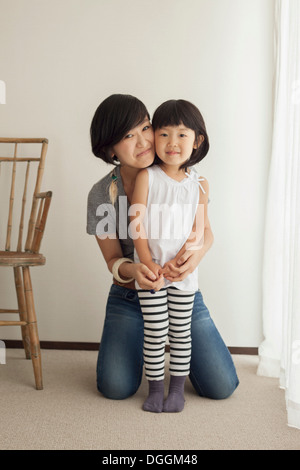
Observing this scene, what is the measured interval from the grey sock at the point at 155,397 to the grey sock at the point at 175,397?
2 cm

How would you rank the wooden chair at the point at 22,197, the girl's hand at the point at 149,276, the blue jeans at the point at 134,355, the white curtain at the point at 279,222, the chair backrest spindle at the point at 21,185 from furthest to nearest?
the chair backrest spindle at the point at 21,185 → the wooden chair at the point at 22,197 → the white curtain at the point at 279,222 → the blue jeans at the point at 134,355 → the girl's hand at the point at 149,276

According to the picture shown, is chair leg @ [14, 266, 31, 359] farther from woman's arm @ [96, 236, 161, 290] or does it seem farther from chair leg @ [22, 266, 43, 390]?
woman's arm @ [96, 236, 161, 290]

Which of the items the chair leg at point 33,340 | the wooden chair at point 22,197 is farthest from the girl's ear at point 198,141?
the chair leg at point 33,340

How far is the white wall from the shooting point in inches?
80.7

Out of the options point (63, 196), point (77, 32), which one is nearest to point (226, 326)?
point (63, 196)

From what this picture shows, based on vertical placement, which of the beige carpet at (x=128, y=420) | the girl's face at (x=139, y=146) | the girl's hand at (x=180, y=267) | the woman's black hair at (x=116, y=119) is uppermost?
the woman's black hair at (x=116, y=119)

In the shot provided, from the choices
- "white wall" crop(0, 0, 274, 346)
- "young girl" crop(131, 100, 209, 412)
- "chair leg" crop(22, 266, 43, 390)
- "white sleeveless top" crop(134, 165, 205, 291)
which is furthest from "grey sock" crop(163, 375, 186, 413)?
"white wall" crop(0, 0, 274, 346)

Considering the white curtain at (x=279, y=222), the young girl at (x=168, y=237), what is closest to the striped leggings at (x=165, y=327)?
the young girl at (x=168, y=237)

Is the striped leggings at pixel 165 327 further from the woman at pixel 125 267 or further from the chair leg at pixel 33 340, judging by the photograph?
the chair leg at pixel 33 340

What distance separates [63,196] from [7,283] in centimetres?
43

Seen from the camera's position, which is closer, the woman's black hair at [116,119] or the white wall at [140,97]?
the woman's black hair at [116,119]

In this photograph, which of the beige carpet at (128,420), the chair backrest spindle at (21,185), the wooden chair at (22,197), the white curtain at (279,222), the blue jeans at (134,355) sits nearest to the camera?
the beige carpet at (128,420)

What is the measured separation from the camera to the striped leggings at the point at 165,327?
4.67 feet

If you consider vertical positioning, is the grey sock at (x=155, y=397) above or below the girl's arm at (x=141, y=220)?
below
